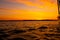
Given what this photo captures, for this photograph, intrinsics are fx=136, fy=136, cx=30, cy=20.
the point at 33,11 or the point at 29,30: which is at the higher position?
the point at 33,11

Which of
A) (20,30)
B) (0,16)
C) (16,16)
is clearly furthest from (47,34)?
(0,16)

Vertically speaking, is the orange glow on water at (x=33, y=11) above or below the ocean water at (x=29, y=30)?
above

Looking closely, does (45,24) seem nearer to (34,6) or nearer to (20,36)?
(34,6)

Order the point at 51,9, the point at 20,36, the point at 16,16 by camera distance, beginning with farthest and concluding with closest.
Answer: the point at 51,9 < the point at 16,16 < the point at 20,36

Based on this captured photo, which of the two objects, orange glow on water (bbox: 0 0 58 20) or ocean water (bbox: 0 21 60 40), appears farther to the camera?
orange glow on water (bbox: 0 0 58 20)

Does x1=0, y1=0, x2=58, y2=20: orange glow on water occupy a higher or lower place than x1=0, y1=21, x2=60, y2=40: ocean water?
higher

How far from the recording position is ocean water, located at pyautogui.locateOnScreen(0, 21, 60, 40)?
1.89 m

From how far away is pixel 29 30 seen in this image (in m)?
2.02

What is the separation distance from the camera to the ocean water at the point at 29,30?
1.89m

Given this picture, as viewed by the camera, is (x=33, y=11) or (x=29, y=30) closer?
(x=29, y=30)

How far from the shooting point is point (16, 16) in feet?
6.69

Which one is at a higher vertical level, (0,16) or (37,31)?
(0,16)

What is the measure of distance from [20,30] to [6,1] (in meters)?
0.47

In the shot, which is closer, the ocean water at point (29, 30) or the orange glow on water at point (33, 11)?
the ocean water at point (29, 30)
